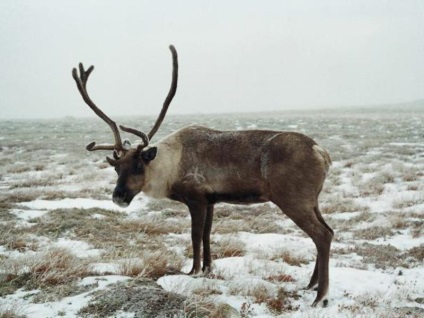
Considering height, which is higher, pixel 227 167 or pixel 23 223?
pixel 227 167

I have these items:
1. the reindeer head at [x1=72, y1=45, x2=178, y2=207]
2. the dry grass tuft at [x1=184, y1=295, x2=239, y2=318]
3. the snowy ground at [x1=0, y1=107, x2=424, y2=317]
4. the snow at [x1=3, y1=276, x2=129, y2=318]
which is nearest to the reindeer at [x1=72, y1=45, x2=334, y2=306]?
the reindeer head at [x1=72, y1=45, x2=178, y2=207]

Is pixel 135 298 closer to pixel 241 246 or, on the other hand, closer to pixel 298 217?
pixel 298 217

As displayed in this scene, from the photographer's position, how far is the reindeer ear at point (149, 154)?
16.8 ft

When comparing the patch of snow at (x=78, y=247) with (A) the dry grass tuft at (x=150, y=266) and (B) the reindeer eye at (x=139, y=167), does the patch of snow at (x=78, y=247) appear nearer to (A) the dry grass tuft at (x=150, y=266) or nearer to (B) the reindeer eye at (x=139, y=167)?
(A) the dry grass tuft at (x=150, y=266)

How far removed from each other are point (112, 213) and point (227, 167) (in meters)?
3.94

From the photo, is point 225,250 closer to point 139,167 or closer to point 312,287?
point 312,287

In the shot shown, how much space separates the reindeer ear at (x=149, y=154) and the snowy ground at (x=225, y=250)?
1.13 metres

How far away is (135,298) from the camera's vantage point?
367cm

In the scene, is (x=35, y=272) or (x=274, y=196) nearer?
(x=35, y=272)

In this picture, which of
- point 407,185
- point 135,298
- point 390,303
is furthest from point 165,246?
point 407,185

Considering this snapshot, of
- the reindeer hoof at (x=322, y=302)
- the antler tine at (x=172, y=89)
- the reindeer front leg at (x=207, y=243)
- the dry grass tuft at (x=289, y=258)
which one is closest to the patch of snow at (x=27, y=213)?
the antler tine at (x=172, y=89)

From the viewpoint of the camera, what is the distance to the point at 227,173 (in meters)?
4.92

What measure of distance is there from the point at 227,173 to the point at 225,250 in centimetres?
149

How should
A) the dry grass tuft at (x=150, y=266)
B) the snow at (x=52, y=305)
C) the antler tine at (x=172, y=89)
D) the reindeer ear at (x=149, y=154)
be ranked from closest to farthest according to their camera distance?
the snow at (x=52, y=305), the dry grass tuft at (x=150, y=266), the reindeer ear at (x=149, y=154), the antler tine at (x=172, y=89)
